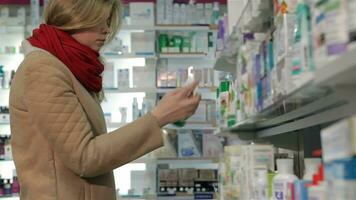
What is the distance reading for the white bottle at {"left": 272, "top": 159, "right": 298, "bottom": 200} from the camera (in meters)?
1.36

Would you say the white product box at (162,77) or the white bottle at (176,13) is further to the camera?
the white bottle at (176,13)

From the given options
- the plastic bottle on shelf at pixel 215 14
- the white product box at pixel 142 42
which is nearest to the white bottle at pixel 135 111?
the white product box at pixel 142 42

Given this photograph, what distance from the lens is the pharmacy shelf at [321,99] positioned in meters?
0.77

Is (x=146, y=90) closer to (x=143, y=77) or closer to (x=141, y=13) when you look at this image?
(x=143, y=77)

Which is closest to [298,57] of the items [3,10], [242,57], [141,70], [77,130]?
[77,130]

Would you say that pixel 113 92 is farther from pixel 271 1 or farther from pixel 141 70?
pixel 271 1

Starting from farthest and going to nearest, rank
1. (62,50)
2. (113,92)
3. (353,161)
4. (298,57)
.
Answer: (113,92)
(62,50)
(298,57)
(353,161)

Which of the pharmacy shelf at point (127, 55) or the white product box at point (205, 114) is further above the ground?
the pharmacy shelf at point (127, 55)

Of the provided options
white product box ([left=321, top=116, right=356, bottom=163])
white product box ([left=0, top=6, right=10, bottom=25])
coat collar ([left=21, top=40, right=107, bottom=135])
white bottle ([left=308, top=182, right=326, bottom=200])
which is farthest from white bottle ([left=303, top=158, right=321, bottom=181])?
white product box ([left=0, top=6, right=10, bottom=25])

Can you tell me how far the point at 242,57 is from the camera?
198 centimetres

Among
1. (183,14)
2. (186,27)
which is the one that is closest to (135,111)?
(186,27)

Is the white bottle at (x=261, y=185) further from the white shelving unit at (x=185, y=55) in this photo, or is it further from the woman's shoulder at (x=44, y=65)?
the white shelving unit at (x=185, y=55)

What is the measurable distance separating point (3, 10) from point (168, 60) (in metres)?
1.77

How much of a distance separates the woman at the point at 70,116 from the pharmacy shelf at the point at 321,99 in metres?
0.36
